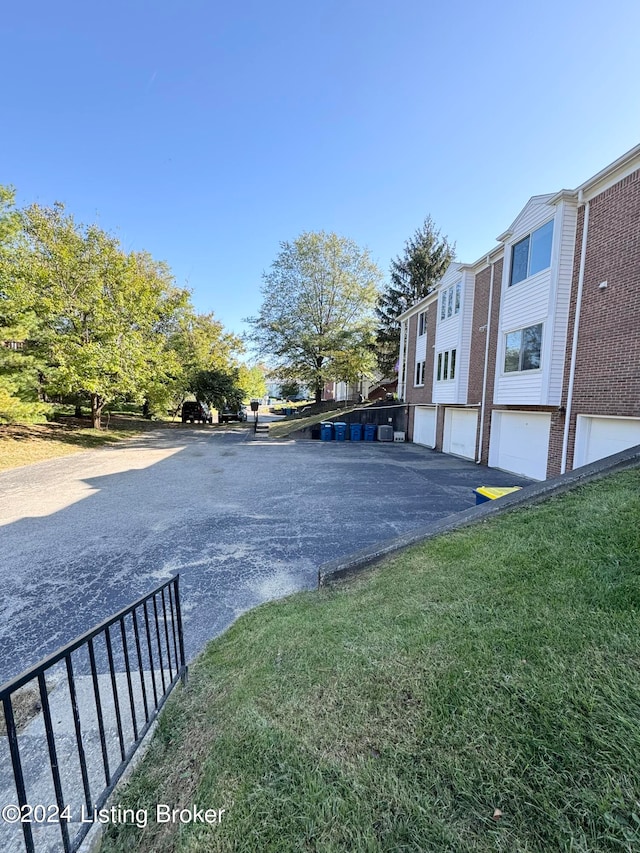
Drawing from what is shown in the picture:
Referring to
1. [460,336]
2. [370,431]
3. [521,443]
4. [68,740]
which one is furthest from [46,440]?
[521,443]

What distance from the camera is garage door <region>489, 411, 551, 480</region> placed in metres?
9.64

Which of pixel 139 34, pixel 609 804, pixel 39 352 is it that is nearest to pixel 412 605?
pixel 609 804

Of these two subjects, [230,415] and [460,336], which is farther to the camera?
[230,415]

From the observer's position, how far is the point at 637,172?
6828 mm

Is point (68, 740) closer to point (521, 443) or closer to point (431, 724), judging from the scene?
point (431, 724)

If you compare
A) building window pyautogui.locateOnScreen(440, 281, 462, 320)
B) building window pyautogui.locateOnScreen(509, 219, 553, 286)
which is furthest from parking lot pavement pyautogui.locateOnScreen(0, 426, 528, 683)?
building window pyautogui.locateOnScreen(440, 281, 462, 320)

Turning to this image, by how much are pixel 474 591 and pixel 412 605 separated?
1.69 ft

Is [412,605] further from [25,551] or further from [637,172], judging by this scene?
[637,172]

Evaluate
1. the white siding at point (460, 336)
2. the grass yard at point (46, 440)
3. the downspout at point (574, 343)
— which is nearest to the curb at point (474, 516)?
the downspout at point (574, 343)

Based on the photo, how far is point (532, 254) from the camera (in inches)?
375

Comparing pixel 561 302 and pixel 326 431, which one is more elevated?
pixel 561 302

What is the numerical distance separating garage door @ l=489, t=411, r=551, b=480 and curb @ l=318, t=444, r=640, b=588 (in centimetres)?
540

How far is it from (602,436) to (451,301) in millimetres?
8979

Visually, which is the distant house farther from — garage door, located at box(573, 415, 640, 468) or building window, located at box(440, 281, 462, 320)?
building window, located at box(440, 281, 462, 320)
